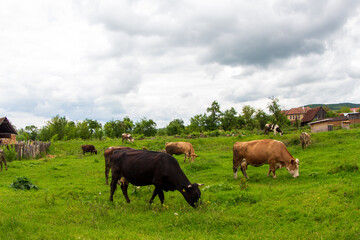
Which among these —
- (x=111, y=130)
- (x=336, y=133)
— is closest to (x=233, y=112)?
(x=111, y=130)

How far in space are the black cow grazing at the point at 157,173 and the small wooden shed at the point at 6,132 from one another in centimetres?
3622

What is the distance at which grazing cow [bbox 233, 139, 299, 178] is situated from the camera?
Result: 43.3 feet

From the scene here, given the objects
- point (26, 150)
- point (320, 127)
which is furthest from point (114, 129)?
point (320, 127)

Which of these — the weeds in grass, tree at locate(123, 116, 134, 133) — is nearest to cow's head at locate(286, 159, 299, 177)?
the weeds in grass

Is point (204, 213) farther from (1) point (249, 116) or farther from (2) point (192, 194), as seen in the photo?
(1) point (249, 116)

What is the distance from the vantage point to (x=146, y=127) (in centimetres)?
6900

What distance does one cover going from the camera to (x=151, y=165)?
9383 mm

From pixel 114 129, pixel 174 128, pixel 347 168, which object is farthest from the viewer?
pixel 114 129

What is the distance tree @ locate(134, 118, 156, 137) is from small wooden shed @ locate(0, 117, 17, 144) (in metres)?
31.1

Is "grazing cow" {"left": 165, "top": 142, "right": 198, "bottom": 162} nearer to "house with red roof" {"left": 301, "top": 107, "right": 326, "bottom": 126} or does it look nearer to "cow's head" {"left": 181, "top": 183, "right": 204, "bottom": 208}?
"cow's head" {"left": 181, "top": 183, "right": 204, "bottom": 208}

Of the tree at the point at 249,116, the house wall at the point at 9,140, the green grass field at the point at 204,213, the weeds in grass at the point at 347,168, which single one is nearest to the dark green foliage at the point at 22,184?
the green grass field at the point at 204,213

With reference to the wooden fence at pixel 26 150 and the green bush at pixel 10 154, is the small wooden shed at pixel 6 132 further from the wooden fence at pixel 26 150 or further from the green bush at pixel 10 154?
the green bush at pixel 10 154

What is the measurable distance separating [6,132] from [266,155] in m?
40.5

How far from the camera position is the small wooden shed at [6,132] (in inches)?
1537
